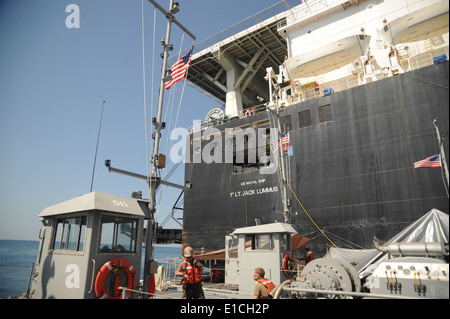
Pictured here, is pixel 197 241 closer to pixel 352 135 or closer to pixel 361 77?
pixel 352 135

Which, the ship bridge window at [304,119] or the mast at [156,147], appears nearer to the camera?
the mast at [156,147]

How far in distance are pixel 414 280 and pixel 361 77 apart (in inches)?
608

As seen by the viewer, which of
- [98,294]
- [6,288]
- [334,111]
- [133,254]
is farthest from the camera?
[6,288]

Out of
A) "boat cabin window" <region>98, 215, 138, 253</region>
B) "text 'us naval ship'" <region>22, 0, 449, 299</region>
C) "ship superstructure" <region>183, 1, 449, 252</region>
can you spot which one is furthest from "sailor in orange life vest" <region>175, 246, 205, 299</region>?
"ship superstructure" <region>183, 1, 449, 252</region>

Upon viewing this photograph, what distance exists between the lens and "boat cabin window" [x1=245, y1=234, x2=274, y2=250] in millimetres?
11555

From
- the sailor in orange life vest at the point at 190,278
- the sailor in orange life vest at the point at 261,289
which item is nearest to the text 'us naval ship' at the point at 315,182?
→ the sailor in orange life vest at the point at 261,289

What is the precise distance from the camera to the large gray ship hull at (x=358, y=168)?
45.4ft

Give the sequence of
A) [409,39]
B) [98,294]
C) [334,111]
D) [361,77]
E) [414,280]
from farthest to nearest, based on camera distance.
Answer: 1. [361,77]
2. [334,111]
3. [409,39]
4. [98,294]
5. [414,280]

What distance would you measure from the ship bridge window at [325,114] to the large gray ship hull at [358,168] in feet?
0.20

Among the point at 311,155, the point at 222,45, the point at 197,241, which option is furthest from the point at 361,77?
the point at 197,241

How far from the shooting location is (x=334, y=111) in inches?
675

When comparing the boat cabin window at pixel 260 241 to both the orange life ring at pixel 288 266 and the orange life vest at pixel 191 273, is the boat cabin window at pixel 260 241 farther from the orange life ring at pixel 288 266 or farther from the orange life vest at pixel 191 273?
the orange life vest at pixel 191 273

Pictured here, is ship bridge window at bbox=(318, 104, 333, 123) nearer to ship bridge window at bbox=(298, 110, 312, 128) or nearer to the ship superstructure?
the ship superstructure

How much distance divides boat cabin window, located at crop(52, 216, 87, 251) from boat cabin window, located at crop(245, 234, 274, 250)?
22.1 ft
